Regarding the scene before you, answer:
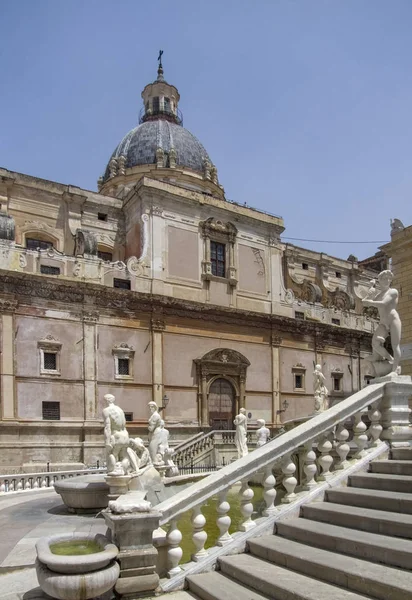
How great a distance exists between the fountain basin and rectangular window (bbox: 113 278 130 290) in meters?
22.7

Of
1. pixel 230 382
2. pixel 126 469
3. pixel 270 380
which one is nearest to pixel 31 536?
pixel 126 469

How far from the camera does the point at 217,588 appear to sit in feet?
16.2

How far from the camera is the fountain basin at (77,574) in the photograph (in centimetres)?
444

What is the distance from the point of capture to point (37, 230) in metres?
28.6

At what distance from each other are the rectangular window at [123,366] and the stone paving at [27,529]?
10910mm

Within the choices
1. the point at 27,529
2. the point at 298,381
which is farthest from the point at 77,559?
the point at 298,381

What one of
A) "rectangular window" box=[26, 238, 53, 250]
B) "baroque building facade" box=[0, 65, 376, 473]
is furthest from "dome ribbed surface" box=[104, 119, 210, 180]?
"rectangular window" box=[26, 238, 53, 250]

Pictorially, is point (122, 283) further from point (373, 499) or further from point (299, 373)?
point (373, 499)

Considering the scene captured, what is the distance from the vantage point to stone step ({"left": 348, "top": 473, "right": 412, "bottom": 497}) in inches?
233

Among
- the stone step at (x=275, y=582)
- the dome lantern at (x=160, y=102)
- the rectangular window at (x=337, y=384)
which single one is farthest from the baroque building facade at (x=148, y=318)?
the stone step at (x=275, y=582)

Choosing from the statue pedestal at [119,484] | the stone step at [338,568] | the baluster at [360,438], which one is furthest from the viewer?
the statue pedestal at [119,484]

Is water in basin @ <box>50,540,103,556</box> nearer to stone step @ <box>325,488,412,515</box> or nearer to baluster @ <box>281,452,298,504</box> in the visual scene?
→ baluster @ <box>281,452,298,504</box>

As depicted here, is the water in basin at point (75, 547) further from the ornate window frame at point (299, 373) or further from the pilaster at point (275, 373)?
the ornate window frame at point (299, 373)

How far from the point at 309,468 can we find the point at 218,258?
2530 centimetres
